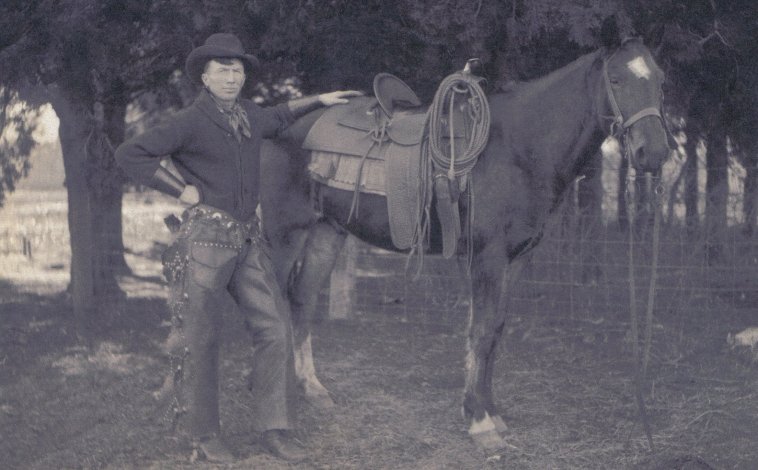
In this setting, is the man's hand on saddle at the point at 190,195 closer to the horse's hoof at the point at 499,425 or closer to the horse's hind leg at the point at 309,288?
the horse's hind leg at the point at 309,288

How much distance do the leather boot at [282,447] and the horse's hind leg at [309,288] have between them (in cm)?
88

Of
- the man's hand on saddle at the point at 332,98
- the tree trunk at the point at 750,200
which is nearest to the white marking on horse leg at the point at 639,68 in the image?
the man's hand on saddle at the point at 332,98

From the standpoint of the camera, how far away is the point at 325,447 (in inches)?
176

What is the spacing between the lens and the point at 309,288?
5312 mm

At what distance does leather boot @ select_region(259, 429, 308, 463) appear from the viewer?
4.25m

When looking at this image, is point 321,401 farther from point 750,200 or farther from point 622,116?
point 750,200

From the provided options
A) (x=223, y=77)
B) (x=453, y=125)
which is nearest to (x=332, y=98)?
(x=453, y=125)

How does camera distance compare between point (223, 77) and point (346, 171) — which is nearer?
point (223, 77)

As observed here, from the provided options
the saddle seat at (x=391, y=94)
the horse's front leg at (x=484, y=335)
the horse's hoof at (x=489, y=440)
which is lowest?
the horse's hoof at (x=489, y=440)

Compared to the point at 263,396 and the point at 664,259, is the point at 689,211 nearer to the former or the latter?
the point at 664,259

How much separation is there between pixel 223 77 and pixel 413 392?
252 centimetres

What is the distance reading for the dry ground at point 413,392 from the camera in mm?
4367

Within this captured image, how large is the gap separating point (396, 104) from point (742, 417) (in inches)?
113

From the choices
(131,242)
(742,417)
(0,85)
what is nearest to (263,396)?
(742,417)
